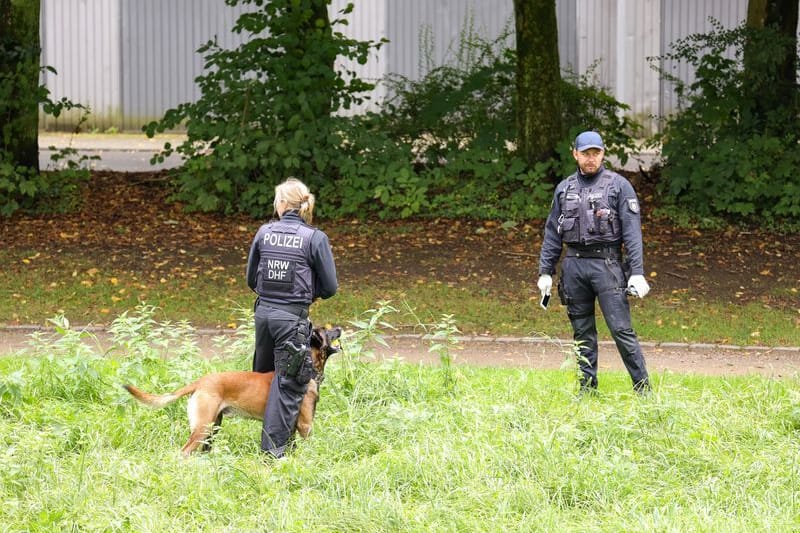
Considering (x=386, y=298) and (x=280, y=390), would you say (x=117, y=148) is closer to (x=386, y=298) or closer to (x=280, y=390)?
(x=386, y=298)

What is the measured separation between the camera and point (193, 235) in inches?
578

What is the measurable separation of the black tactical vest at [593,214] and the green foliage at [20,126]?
29.6 ft

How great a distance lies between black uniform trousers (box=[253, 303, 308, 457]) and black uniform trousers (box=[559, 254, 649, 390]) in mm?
2090

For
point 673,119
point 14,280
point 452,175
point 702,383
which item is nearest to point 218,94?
point 452,175

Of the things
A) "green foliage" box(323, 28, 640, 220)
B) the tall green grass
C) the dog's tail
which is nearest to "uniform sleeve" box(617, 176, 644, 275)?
the tall green grass

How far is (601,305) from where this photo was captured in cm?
784

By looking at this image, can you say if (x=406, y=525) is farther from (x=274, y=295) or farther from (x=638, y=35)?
(x=638, y=35)

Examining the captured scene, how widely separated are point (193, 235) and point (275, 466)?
342 inches

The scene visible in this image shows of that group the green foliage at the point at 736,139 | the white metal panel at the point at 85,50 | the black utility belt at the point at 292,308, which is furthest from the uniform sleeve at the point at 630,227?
the white metal panel at the point at 85,50

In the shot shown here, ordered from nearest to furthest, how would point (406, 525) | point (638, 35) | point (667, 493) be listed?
point (406, 525) < point (667, 493) < point (638, 35)

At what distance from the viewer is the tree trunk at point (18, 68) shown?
49.9ft

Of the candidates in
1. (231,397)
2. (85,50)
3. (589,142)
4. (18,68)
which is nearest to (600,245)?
(589,142)

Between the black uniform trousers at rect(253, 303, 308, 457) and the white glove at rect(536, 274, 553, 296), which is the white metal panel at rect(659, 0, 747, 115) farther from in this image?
the black uniform trousers at rect(253, 303, 308, 457)

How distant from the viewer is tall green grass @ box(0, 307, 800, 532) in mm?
5637
